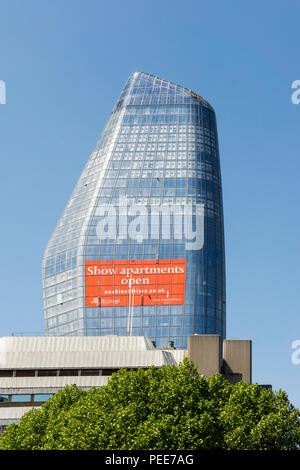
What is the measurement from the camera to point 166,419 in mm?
76750

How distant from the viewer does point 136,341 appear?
142 metres

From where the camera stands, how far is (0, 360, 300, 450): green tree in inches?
2968

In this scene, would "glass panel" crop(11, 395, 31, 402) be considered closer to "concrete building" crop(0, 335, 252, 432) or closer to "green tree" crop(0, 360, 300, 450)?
"concrete building" crop(0, 335, 252, 432)

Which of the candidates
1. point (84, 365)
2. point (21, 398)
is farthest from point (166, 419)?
point (84, 365)

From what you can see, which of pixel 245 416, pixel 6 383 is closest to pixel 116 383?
pixel 245 416

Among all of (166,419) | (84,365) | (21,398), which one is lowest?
(166,419)

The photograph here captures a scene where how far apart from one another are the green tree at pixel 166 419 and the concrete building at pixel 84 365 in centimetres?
3426

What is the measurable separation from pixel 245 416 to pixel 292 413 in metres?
5.38

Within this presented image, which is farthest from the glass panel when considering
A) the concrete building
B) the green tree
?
the green tree

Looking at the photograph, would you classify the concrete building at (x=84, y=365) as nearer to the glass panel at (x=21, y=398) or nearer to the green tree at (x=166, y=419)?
the glass panel at (x=21, y=398)

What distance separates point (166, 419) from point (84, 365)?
2118 inches

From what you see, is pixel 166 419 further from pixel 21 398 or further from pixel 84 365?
pixel 84 365

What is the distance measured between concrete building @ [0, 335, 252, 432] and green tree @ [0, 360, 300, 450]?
34.3 metres
